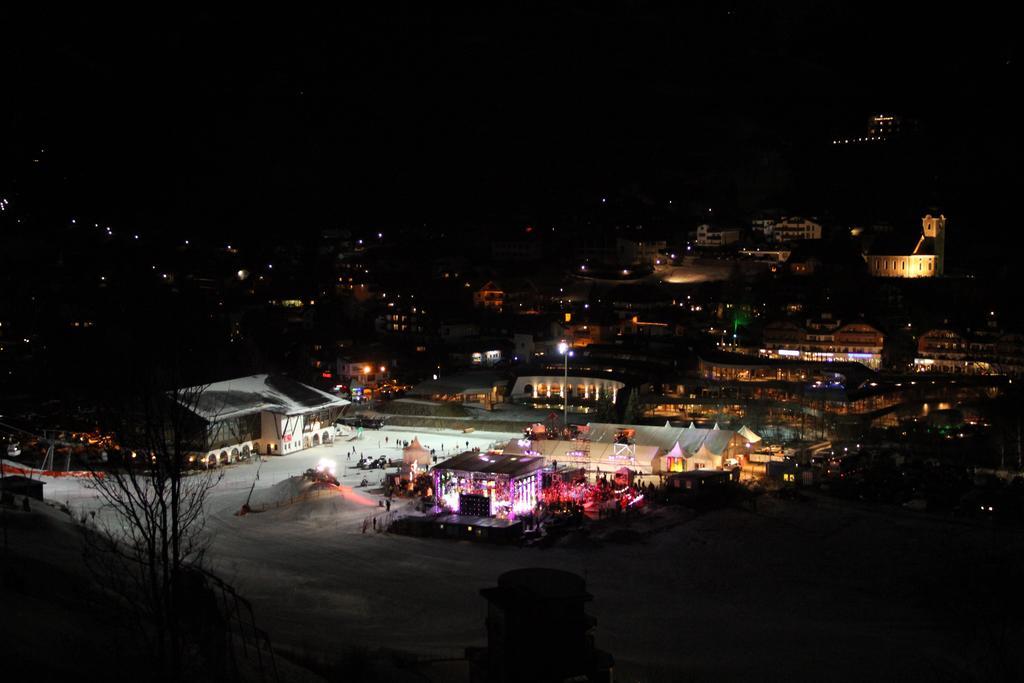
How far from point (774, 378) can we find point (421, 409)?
9429 mm

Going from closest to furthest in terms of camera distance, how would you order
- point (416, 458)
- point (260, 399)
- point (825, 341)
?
point (416, 458) → point (260, 399) → point (825, 341)

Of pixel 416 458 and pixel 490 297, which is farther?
pixel 490 297

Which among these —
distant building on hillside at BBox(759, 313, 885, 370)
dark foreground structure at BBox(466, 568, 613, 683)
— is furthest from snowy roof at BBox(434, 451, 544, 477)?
distant building on hillside at BBox(759, 313, 885, 370)

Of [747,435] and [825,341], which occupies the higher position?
[825,341]

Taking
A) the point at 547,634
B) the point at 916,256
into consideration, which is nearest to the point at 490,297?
the point at 916,256

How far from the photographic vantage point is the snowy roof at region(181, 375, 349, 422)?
61.3 feet

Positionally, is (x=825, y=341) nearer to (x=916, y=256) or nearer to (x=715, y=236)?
(x=916, y=256)

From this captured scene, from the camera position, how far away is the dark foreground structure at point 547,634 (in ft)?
14.1

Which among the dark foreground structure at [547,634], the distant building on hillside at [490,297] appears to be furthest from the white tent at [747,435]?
the distant building on hillside at [490,297]

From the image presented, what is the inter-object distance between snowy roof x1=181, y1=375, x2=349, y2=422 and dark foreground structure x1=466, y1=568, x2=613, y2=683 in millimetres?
14499

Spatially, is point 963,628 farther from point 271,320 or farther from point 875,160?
point 875,160

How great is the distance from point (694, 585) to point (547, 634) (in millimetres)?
7090

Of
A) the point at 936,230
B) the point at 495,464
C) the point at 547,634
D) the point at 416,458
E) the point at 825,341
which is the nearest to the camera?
the point at 547,634

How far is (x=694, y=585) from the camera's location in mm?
10984
